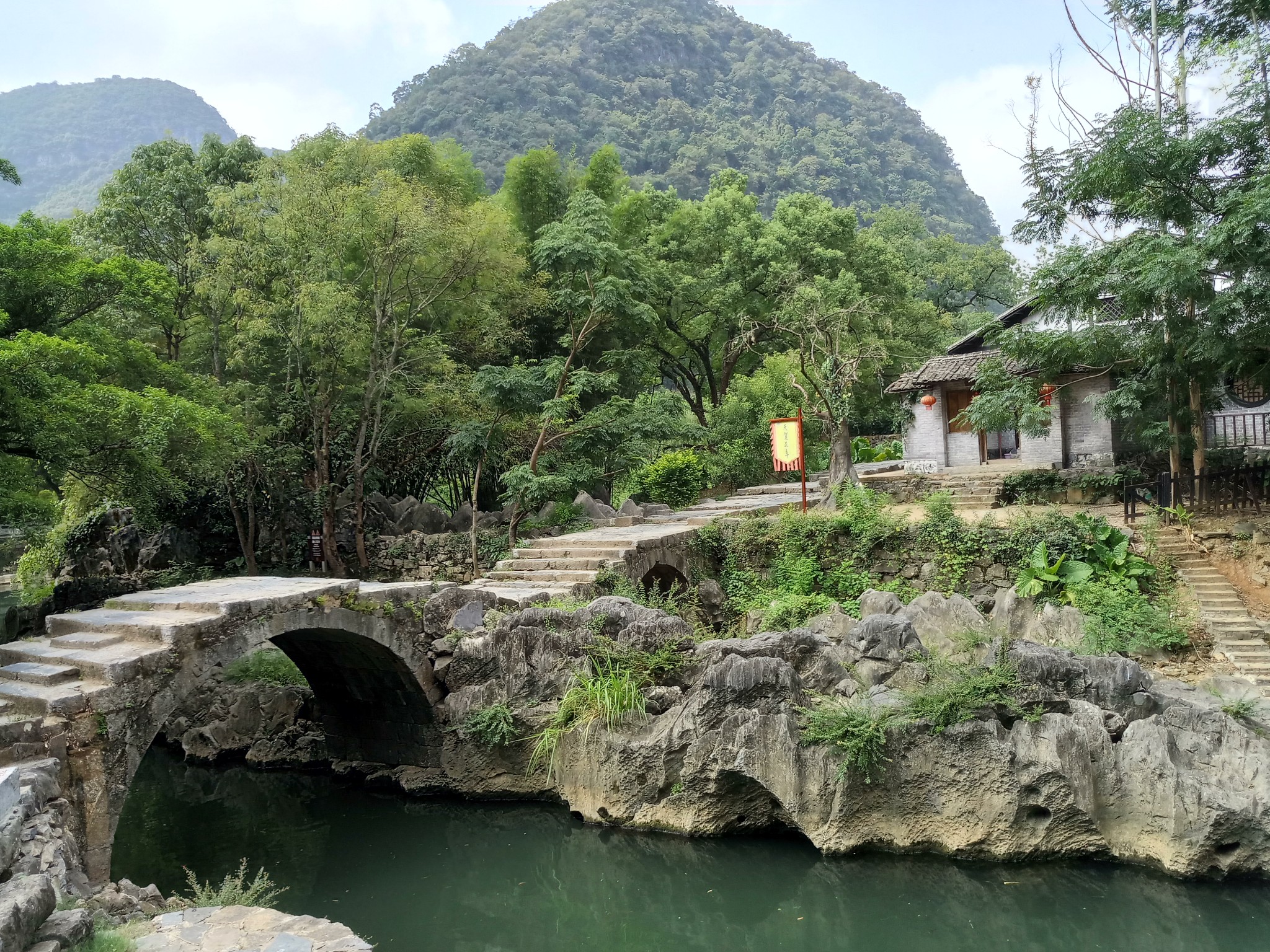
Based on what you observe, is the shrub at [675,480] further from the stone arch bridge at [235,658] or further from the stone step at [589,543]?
the stone arch bridge at [235,658]

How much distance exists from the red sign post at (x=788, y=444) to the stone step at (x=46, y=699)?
1146 cm

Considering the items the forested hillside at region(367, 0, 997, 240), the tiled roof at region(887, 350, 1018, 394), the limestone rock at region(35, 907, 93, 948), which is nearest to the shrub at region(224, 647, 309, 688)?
the limestone rock at region(35, 907, 93, 948)

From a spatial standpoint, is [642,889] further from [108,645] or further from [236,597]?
[108,645]

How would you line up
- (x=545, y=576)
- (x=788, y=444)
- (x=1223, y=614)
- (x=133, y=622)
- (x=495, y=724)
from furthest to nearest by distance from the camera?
1. (x=788, y=444)
2. (x=545, y=576)
3. (x=1223, y=614)
4. (x=495, y=724)
5. (x=133, y=622)

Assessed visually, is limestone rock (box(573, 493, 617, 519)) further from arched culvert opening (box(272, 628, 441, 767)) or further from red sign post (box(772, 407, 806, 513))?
arched culvert opening (box(272, 628, 441, 767))

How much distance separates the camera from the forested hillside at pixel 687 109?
4841 centimetres

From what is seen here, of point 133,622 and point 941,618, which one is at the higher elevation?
point 133,622

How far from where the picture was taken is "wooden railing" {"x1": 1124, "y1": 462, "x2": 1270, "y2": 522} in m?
14.0

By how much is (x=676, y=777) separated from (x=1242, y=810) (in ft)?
17.8

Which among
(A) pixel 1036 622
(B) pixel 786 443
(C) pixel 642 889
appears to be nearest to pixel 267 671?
(C) pixel 642 889

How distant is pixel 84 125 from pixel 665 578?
11292 cm

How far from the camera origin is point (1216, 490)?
46.4ft

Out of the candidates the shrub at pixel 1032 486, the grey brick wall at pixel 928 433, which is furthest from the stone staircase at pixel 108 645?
the grey brick wall at pixel 928 433

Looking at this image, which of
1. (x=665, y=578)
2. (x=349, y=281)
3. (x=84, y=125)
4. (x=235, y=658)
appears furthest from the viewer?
(x=84, y=125)
